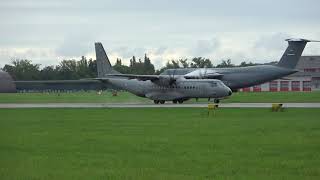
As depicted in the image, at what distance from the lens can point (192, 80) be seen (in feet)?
208

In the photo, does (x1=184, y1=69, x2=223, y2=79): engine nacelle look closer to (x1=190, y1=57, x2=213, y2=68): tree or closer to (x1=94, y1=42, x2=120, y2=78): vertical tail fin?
(x1=94, y1=42, x2=120, y2=78): vertical tail fin

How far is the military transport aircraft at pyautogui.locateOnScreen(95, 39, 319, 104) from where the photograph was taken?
203 ft

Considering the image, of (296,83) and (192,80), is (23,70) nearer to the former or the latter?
(296,83)

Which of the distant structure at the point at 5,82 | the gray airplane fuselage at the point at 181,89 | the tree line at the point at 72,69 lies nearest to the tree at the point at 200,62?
the tree line at the point at 72,69

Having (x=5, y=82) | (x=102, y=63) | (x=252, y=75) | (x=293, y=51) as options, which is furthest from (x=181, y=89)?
(x=5, y=82)

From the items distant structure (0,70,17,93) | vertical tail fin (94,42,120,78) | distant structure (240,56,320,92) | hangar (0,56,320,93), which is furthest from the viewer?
hangar (0,56,320,93)

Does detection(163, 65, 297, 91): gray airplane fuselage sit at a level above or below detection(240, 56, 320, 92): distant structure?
above

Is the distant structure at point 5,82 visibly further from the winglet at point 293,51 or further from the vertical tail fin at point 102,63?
the winglet at point 293,51
